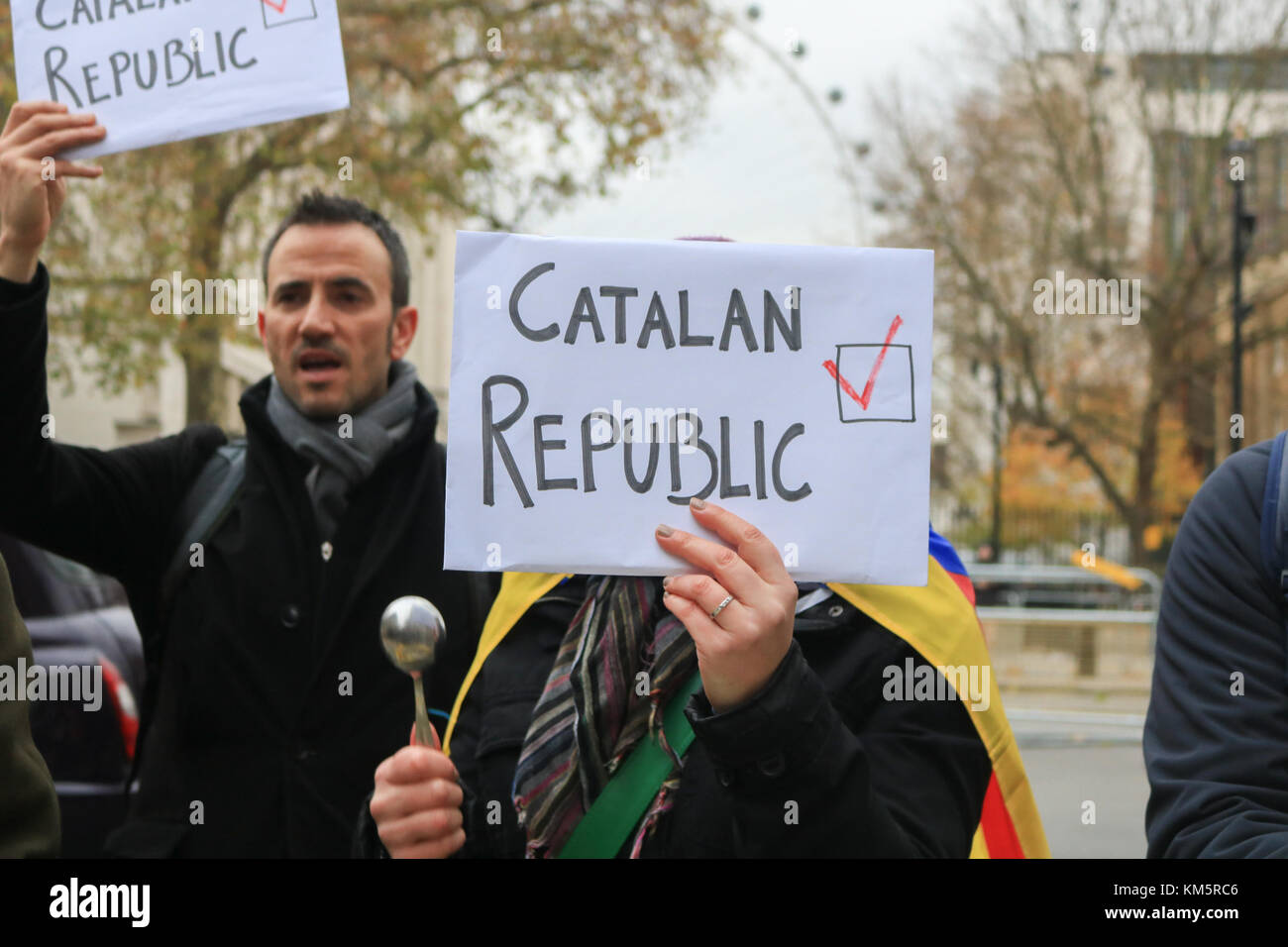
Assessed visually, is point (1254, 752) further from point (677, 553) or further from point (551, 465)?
point (551, 465)

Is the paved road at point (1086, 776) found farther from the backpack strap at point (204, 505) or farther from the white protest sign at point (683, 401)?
the white protest sign at point (683, 401)

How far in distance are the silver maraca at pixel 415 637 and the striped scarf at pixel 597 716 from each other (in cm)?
19

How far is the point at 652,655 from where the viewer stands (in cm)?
212

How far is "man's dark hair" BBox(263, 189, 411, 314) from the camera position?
10.5 feet

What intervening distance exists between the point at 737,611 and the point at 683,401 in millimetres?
358

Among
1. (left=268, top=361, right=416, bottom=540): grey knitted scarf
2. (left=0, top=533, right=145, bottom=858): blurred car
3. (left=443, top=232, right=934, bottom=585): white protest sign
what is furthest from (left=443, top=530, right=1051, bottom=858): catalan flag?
(left=0, top=533, right=145, bottom=858): blurred car

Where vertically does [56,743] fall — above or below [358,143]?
below

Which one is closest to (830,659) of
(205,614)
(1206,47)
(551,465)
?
(551,465)

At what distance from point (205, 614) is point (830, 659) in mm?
1402

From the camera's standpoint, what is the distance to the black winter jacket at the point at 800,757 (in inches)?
72.0

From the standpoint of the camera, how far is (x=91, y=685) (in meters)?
4.71

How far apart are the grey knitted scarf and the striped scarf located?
102 centimetres

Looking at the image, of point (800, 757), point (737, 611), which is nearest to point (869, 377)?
point (737, 611)

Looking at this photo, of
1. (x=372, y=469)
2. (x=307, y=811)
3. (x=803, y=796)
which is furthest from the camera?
(x=372, y=469)
